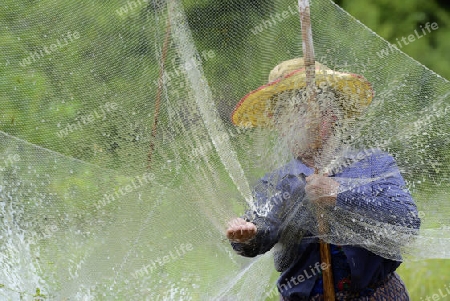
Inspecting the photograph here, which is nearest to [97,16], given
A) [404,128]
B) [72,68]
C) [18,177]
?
[72,68]

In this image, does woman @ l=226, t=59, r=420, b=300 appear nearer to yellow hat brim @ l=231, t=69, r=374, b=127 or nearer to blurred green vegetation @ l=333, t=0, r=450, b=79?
yellow hat brim @ l=231, t=69, r=374, b=127

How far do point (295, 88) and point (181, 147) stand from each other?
0.45 meters

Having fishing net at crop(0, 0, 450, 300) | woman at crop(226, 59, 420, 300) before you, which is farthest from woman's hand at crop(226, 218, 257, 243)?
fishing net at crop(0, 0, 450, 300)

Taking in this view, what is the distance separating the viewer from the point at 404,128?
229 centimetres

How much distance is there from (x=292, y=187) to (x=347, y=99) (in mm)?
321

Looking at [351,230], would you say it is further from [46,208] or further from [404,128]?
[46,208]

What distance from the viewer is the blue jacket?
215 centimetres

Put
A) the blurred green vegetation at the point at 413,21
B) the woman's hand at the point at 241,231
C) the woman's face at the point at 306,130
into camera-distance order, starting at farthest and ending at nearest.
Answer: the blurred green vegetation at the point at 413,21
the woman's face at the point at 306,130
the woman's hand at the point at 241,231

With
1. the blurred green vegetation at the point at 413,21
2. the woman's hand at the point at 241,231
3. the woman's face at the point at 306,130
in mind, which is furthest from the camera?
the blurred green vegetation at the point at 413,21

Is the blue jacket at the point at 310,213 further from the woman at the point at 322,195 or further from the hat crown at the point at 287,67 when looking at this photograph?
the hat crown at the point at 287,67

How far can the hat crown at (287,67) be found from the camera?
2219 millimetres

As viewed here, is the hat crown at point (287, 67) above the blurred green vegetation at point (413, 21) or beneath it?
above

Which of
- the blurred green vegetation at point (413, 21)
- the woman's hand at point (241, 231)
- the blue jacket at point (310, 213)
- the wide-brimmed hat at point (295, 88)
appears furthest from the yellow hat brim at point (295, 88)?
the blurred green vegetation at point (413, 21)

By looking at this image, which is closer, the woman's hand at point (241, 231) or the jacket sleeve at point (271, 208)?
the woman's hand at point (241, 231)
